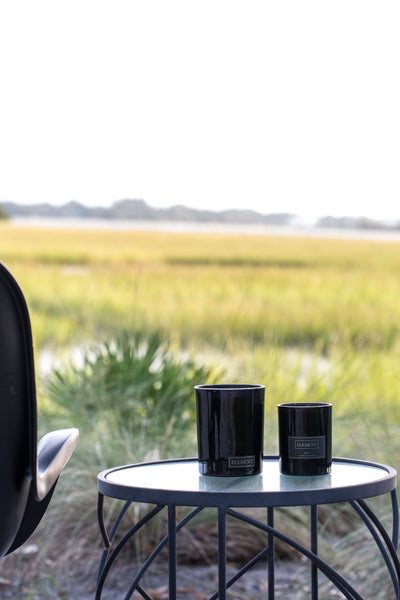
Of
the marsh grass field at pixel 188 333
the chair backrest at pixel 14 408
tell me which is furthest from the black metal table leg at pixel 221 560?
the marsh grass field at pixel 188 333

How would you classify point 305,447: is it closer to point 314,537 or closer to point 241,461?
point 241,461

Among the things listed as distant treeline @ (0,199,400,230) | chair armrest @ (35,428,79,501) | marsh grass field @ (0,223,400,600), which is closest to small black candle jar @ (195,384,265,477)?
chair armrest @ (35,428,79,501)

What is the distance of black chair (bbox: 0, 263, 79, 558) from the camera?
1163 millimetres

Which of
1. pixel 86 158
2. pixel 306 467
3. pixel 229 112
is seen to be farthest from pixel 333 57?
pixel 306 467

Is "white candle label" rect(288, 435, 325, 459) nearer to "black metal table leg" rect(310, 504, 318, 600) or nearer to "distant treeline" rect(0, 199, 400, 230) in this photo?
"black metal table leg" rect(310, 504, 318, 600)

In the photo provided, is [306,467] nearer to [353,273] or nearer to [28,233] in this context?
[353,273]

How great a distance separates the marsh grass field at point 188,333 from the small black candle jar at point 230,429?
2.55 feet

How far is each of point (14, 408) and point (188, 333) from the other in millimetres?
3831

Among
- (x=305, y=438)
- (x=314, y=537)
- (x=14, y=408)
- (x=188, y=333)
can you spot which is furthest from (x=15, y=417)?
(x=188, y=333)

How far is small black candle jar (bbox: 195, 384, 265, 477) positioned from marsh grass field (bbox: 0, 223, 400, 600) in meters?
0.78

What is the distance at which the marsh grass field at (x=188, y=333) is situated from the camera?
8.27 ft

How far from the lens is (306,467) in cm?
130

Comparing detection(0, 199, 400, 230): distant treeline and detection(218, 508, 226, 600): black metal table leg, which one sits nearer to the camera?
detection(218, 508, 226, 600): black metal table leg

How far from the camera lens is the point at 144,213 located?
21.3 ft
